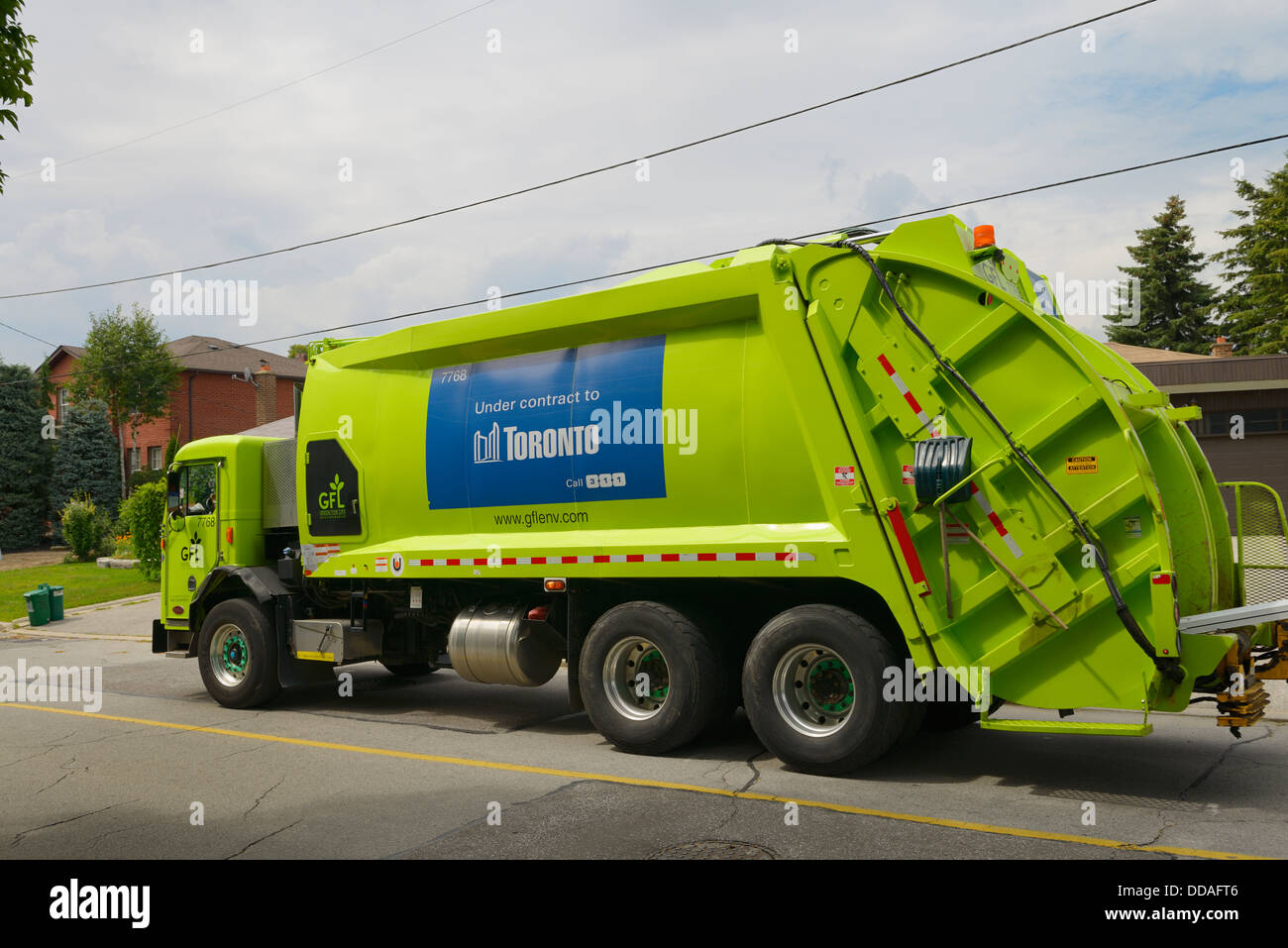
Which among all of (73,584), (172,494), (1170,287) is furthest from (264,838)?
(1170,287)

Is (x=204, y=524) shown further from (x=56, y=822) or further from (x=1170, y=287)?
(x=1170, y=287)

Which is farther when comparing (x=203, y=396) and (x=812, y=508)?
(x=203, y=396)

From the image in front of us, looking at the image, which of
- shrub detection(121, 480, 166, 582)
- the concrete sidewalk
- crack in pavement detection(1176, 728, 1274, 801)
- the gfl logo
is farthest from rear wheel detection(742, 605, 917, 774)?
shrub detection(121, 480, 166, 582)

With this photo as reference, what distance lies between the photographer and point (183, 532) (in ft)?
37.1

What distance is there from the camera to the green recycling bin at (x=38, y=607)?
2064 cm

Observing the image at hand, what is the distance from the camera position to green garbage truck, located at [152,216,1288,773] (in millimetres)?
6145

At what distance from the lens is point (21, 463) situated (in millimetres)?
43406

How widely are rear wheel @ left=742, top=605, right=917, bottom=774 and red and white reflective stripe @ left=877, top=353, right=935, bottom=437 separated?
1366 millimetres

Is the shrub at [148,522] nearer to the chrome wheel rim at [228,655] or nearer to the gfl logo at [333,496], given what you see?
the chrome wheel rim at [228,655]

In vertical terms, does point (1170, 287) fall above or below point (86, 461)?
above

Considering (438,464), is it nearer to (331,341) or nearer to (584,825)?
(331,341)

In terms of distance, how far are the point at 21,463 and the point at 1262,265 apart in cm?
5182

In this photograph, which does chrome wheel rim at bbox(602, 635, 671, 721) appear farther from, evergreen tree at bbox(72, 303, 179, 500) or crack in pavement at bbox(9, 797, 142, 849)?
evergreen tree at bbox(72, 303, 179, 500)
